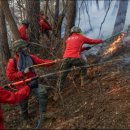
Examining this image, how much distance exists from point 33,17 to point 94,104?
5.32m

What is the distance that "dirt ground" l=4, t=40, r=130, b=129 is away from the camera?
7.76 metres

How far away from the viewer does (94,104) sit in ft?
27.9

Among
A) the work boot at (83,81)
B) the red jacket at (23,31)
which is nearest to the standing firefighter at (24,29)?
the red jacket at (23,31)

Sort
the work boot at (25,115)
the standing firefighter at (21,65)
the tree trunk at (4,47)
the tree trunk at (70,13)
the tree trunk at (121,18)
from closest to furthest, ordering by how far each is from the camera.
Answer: the standing firefighter at (21,65) < the work boot at (25,115) < the tree trunk at (70,13) < the tree trunk at (4,47) < the tree trunk at (121,18)

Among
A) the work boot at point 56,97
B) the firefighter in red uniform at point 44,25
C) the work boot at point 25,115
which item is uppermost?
the firefighter in red uniform at point 44,25

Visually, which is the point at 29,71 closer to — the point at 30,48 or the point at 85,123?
the point at 85,123

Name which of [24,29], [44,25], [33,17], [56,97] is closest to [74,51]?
[56,97]

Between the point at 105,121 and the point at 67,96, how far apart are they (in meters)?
2.22

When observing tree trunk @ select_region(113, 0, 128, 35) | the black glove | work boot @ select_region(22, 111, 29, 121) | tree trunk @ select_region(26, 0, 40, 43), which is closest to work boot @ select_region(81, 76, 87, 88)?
work boot @ select_region(22, 111, 29, 121)

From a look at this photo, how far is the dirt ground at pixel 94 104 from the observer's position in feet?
25.5

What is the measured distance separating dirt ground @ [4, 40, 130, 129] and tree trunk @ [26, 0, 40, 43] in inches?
106

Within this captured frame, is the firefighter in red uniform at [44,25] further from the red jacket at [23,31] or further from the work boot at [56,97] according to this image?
the work boot at [56,97]

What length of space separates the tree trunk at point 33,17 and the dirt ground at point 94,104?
2691mm

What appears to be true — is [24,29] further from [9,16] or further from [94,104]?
[94,104]
